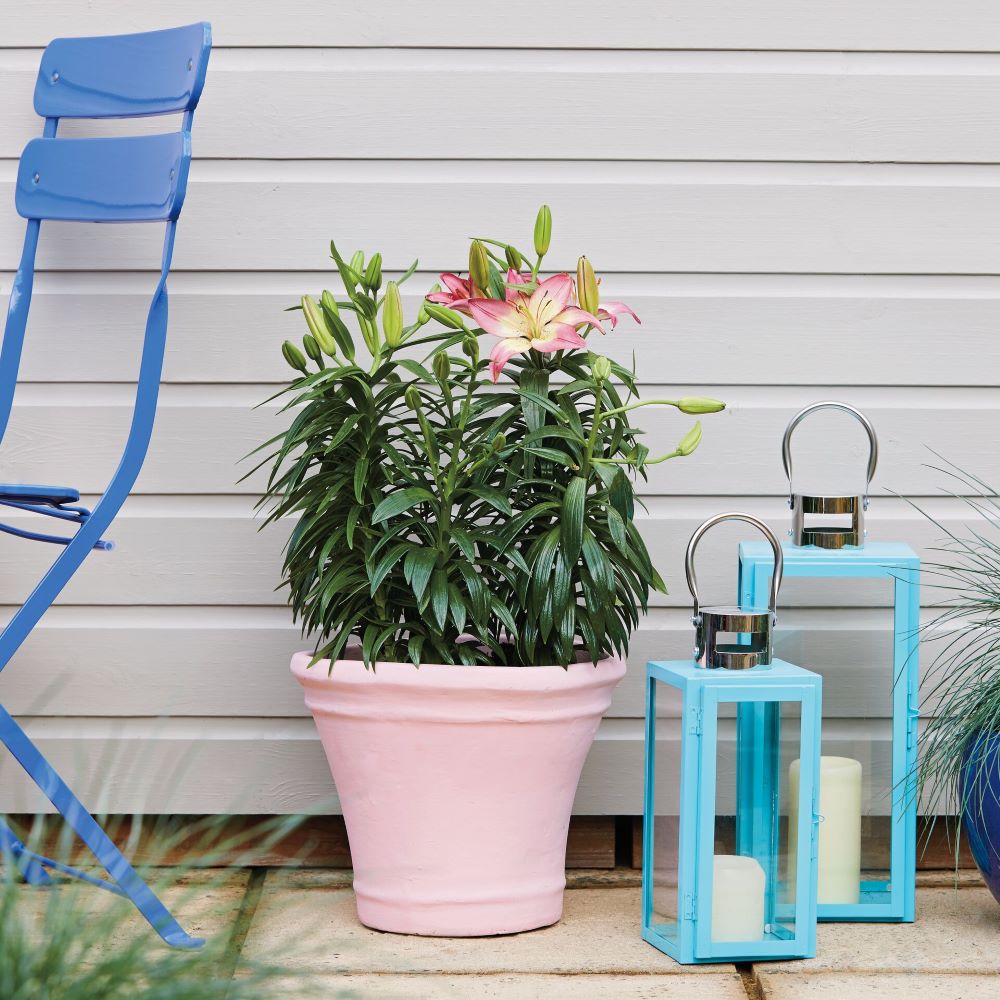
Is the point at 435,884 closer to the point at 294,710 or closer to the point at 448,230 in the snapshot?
the point at 294,710

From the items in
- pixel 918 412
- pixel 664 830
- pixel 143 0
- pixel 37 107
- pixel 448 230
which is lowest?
pixel 664 830

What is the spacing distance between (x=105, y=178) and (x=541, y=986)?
1318mm

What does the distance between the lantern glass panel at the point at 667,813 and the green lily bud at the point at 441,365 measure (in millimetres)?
547

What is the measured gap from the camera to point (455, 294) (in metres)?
1.89

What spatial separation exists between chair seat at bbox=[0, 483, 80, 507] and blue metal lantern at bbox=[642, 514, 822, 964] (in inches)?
33.2

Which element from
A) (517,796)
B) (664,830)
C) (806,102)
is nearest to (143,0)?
(806,102)

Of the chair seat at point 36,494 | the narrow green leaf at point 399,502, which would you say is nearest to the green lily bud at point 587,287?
the narrow green leaf at point 399,502

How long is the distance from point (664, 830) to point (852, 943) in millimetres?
325

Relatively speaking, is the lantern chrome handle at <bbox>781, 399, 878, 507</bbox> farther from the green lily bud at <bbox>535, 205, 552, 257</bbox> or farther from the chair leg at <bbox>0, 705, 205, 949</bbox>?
the chair leg at <bbox>0, 705, 205, 949</bbox>

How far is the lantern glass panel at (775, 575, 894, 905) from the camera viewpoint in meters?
1.95

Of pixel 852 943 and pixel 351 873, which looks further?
pixel 351 873

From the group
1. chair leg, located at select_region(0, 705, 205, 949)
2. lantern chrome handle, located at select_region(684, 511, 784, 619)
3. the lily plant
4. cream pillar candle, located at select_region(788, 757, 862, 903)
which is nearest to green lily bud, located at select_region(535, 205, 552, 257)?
the lily plant

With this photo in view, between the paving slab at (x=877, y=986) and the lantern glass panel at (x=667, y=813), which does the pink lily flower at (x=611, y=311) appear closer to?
the lantern glass panel at (x=667, y=813)

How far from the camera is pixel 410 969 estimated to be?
176 centimetres
